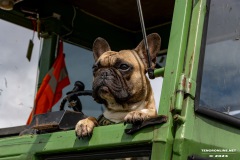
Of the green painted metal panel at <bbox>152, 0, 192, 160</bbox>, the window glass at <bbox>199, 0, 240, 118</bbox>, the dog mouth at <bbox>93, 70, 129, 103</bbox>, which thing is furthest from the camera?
the dog mouth at <bbox>93, 70, 129, 103</bbox>

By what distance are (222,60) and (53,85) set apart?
74.5 inches

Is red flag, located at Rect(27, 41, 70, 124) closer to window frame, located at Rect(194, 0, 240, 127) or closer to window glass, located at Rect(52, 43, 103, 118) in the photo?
window glass, located at Rect(52, 43, 103, 118)

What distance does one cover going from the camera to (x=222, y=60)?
2254 mm

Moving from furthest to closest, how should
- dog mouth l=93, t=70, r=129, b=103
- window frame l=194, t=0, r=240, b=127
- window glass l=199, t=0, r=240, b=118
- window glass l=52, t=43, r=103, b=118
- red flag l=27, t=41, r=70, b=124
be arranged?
window glass l=52, t=43, r=103, b=118, red flag l=27, t=41, r=70, b=124, dog mouth l=93, t=70, r=129, b=103, window glass l=199, t=0, r=240, b=118, window frame l=194, t=0, r=240, b=127

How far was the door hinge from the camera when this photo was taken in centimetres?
197

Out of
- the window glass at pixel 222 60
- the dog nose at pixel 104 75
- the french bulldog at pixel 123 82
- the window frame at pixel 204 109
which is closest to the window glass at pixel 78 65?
the french bulldog at pixel 123 82

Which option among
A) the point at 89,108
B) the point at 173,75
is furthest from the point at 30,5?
the point at 173,75

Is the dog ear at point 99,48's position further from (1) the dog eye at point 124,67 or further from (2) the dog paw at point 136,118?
(2) the dog paw at point 136,118

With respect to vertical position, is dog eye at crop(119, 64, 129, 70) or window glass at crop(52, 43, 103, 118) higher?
window glass at crop(52, 43, 103, 118)

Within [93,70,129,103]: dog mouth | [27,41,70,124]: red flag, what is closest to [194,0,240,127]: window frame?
[93,70,129,103]: dog mouth

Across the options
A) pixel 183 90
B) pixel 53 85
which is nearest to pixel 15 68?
pixel 53 85

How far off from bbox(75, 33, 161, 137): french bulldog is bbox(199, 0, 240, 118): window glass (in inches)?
18.3

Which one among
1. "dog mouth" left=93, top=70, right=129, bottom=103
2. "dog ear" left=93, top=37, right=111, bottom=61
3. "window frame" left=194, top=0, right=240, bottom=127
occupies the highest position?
"dog ear" left=93, top=37, right=111, bottom=61

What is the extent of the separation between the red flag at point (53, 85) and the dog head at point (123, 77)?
0.96 m
